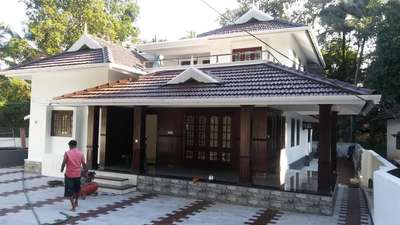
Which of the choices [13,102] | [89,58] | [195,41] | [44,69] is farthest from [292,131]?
[13,102]

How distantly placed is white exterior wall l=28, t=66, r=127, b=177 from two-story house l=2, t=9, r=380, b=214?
0.14 ft

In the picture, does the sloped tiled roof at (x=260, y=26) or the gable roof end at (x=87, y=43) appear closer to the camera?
the sloped tiled roof at (x=260, y=26)

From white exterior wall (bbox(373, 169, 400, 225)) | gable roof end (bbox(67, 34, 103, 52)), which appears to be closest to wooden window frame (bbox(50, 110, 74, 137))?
gable roof end (bbox(67, 34, 103, 52))

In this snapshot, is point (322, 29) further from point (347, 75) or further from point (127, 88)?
point (127, 88)

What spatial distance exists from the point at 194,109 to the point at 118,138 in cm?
320

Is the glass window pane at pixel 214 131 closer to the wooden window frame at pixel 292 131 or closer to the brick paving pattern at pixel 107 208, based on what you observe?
the brick paving pattern at pixel 107 208

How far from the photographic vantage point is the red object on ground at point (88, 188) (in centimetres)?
1009

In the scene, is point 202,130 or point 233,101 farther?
point 202,130

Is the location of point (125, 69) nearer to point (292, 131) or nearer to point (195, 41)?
point (195, 41)

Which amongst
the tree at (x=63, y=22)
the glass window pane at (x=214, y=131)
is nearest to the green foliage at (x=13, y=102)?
the tree at (x=63, y=22)

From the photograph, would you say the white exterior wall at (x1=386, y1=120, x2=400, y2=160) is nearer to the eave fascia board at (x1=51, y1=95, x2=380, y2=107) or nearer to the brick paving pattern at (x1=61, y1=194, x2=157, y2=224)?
the eave fascia board at (x1=51, y1=95, x2=380, y2=107)

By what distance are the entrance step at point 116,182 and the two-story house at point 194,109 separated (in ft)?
0.93

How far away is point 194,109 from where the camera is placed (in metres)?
13.7

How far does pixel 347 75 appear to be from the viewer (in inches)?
1313
